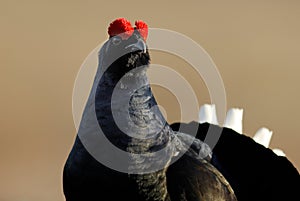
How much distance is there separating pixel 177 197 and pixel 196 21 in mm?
5752

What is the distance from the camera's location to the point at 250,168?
153 inches

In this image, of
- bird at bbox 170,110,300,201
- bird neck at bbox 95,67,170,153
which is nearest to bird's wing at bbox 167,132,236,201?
bird neck at bbox 95,67,170,153

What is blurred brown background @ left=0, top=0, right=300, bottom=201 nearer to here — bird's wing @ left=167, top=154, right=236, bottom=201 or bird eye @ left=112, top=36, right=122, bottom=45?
bird's wing @ left=167, top=154, right=236, bottom=201

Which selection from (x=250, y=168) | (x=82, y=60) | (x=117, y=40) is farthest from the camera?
(x=82, y=60)

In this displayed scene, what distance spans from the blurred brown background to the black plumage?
1.98m

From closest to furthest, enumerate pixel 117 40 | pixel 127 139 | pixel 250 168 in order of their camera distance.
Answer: pixel 127 139 → pixel 117 40 → pixel 250 168

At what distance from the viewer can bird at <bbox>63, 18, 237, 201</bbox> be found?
9.77 feet

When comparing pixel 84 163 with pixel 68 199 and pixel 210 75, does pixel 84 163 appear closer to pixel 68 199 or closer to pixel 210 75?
pixel 68 199

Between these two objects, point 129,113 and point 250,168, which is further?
point 250,168

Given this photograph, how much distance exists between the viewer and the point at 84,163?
2.97m

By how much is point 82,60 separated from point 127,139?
168 inches

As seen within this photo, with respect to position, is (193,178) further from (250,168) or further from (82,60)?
(82,60)

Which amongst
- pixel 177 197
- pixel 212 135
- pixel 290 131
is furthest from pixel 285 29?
pixel 177 197

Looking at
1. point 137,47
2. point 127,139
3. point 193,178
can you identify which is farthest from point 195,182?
point 137,47
